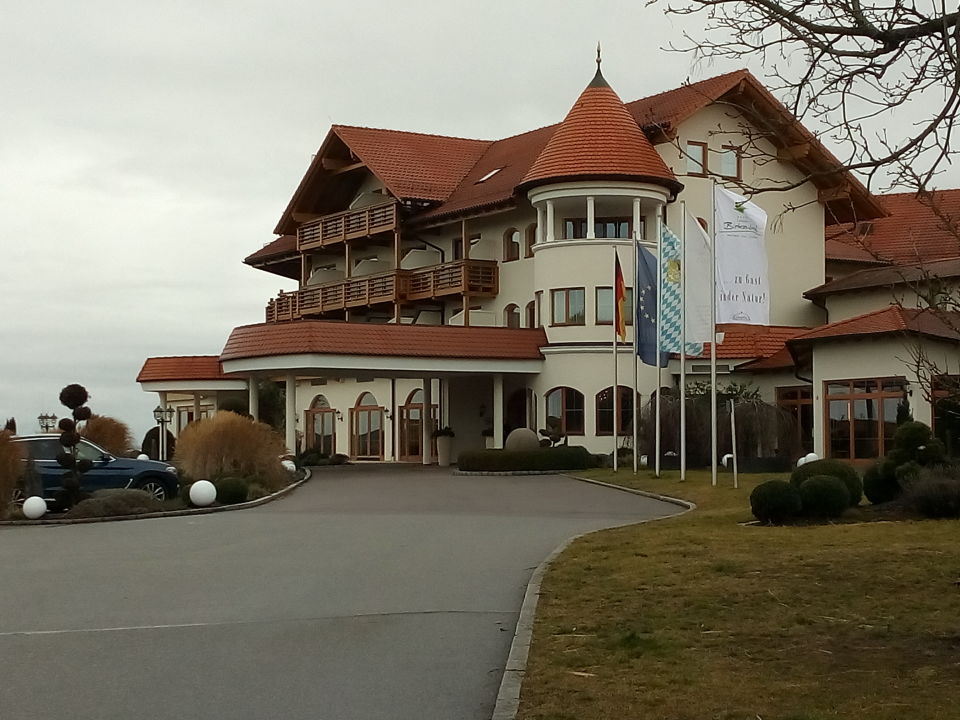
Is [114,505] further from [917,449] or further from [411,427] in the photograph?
[411,427]

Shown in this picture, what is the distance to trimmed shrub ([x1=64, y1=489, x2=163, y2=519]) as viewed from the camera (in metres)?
24.1

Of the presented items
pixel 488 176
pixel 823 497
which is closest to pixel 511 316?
pixel 488 176

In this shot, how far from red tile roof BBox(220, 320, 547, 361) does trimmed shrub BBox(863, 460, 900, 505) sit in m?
21.2

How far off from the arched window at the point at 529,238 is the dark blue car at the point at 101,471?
20.7 metres

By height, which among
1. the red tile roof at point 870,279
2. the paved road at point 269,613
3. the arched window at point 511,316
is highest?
the red tile roof at point 870,279

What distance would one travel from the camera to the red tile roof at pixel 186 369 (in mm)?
55031

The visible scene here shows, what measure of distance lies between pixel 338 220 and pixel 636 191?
47.8ft

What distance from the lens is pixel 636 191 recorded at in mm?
42469

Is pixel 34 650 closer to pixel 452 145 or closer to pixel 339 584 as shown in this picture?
pixel 339 584

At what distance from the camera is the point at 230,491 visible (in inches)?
1070

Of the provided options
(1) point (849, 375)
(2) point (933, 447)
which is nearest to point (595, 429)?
(1) point (849, 375)

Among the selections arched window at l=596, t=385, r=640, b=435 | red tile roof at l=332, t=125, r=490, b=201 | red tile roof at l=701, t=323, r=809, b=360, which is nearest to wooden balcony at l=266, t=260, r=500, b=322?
red tile roof at l=332, t=125, r=490, b=201

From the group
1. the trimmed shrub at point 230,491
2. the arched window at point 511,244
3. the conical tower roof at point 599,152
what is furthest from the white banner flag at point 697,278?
the arched window at point 511,244

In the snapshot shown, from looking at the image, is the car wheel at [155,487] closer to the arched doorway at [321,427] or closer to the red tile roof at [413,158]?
the red tile roof at [413,158]
